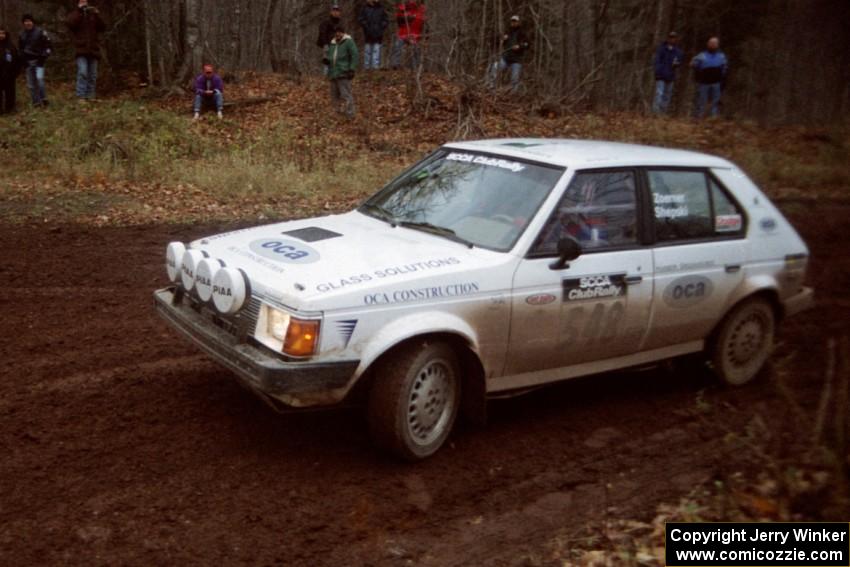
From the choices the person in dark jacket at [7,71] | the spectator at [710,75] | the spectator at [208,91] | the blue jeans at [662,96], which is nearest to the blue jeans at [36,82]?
the person in dark jacket at [7,71]

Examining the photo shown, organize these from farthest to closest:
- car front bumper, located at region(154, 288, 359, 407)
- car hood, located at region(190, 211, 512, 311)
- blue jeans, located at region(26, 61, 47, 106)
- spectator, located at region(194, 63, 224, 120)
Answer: spectator, located at region(194, 63, 224, 120)
blue jeans, located at region(26, 61, 47, 106)
car hood, located at region(190, 211, 512, 311)
car front bumper, located at region(154, 288, 359, 407)

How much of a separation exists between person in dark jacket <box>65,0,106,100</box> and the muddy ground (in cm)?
1308

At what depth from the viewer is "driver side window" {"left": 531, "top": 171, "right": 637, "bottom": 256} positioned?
5.26 m

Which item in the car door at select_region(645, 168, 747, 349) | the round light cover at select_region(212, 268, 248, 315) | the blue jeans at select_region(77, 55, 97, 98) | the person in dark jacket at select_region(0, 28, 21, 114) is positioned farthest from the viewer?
the blue jeans at select_region(77, 55, 97, 98)

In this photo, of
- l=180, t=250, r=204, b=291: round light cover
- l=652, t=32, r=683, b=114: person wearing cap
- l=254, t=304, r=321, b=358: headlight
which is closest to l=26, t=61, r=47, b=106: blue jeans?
l=652, t=32, r=683, b=114: person wearing cap

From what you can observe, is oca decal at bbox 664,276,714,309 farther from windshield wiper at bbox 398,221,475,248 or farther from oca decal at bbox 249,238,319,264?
oca decal at bbox 249,238,319,264

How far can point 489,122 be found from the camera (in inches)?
738

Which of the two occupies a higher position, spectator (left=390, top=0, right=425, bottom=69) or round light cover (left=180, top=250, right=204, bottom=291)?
spectator (left=390, top=0, right=425, bottom=69)

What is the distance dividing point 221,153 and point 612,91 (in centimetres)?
1351

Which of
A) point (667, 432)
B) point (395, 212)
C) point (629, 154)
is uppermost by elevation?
point (629, 154)

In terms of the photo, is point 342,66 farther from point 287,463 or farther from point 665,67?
point 287,463

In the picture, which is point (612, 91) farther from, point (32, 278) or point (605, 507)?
point (605, 507)

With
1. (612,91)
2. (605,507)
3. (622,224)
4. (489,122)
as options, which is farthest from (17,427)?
(612,91)

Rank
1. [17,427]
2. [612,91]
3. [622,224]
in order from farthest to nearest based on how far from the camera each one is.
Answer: [612,91], [622,224], [17,427]
